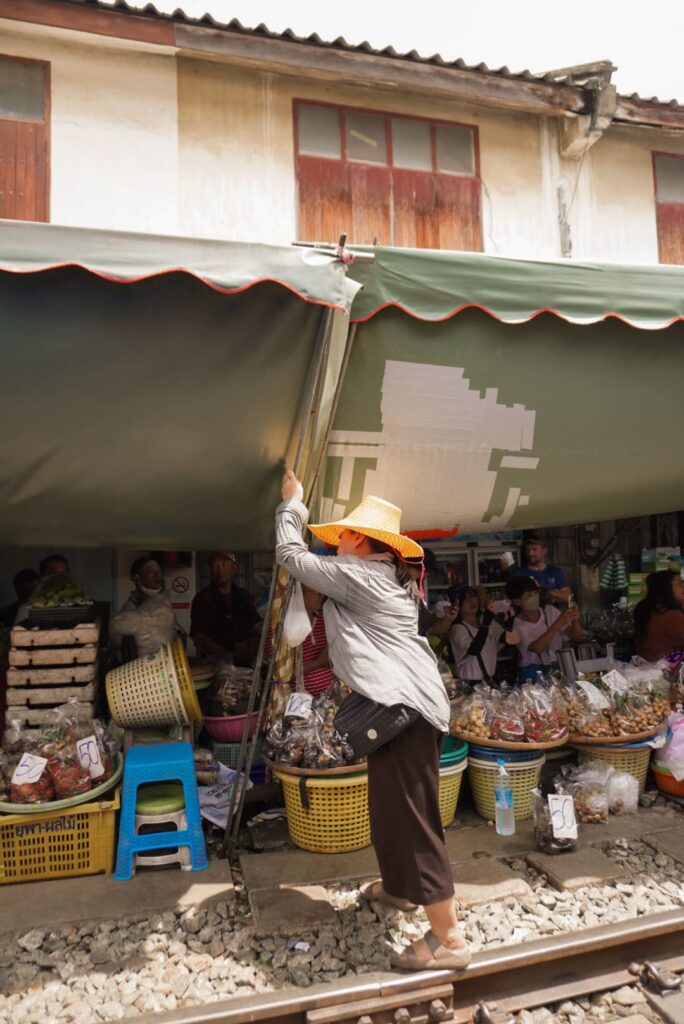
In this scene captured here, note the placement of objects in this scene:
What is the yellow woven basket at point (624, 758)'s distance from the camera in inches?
190

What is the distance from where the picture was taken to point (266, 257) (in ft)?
9.57

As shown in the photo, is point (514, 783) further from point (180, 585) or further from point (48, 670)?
point (180, 585)

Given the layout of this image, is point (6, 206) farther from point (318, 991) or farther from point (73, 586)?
point (318, 991)

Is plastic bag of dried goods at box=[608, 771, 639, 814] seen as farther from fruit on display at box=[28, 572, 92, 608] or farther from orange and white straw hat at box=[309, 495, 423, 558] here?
fruit on display at box=[28, 572, 92, 608]

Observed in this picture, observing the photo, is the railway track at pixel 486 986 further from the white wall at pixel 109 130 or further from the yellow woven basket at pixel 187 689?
the white wall at pixel 109 130

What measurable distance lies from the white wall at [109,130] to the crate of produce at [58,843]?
523 centimetres

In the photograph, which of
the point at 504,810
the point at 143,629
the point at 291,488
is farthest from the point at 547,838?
the point at 143,629

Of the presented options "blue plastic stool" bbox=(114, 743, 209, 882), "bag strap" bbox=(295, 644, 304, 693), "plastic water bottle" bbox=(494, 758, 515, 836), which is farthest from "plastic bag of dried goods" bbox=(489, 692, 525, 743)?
"blue plastic stool" bbox=(114, 743, 209, 882)

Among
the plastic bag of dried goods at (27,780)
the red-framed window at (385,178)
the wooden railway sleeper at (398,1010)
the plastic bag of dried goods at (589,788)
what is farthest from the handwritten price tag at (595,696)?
the red-framed window at (385,178)

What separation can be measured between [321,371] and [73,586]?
9.47 feet

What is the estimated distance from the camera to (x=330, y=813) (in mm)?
4082

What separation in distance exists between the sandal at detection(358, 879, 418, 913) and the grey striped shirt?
1.09 metres

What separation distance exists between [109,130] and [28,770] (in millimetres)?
5932

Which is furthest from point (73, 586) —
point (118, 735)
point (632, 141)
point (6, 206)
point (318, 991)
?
point (632, 141)
